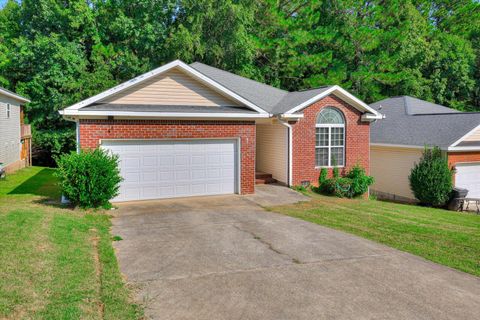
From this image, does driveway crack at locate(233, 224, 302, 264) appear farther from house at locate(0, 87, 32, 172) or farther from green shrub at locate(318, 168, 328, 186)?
house at locate(0, 87, 32, 172)

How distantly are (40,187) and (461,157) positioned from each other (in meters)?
18.7

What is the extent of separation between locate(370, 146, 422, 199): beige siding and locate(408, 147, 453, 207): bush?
1409mm

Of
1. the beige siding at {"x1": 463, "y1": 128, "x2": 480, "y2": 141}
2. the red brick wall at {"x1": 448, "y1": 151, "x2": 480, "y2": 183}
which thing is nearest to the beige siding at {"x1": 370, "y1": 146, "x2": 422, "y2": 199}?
the red brick wall at {"x1": 448, "y1": 151, "x2": 480, "y2": 183}

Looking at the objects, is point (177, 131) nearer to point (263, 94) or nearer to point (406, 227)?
point (406, 227)

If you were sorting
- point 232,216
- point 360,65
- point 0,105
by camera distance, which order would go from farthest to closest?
point 360,65 → point 0,105 → point 232,216

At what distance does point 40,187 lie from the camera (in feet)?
55.4

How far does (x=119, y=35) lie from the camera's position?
30734 millimetres

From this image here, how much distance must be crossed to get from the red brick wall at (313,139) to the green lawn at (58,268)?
8976mm

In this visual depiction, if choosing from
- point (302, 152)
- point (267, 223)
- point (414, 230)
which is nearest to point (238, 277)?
point (267, 223)

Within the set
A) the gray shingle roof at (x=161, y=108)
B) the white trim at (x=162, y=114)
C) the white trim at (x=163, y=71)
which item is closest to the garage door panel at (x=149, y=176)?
the white trim at (x=162, y=114)

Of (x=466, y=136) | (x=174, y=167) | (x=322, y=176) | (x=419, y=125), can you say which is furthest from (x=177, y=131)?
(x=419, y=125)

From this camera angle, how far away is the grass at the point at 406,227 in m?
8.18

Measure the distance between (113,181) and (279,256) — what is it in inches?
230

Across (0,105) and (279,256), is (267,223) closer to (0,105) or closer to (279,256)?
(279,256)
